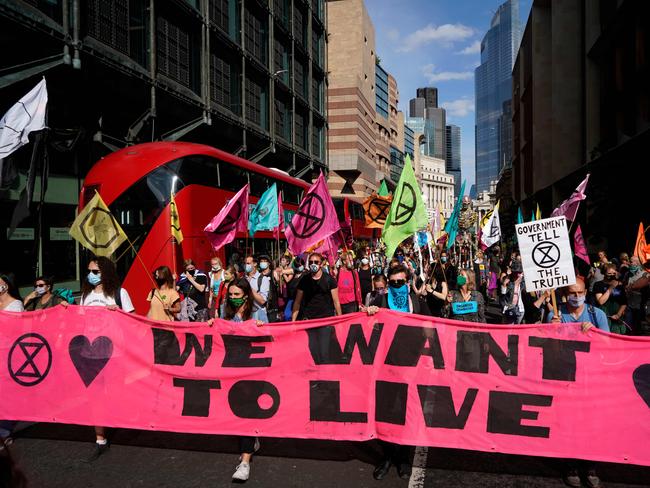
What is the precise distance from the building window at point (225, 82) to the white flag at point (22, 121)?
18744 mm

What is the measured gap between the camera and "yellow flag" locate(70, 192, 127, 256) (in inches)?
301

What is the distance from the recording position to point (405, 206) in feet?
27.2

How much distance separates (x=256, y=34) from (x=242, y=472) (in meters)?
31.9

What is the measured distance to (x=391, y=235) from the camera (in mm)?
8336

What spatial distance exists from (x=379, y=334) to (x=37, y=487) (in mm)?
3120

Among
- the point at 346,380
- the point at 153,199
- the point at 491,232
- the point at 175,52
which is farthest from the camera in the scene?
the point at 175,52

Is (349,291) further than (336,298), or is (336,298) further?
(349,291)

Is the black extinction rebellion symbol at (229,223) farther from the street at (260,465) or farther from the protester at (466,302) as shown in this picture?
the street at (260,465)

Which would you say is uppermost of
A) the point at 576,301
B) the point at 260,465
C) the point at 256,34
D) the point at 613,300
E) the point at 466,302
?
the point at 256,34

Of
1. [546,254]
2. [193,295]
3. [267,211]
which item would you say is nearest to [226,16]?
[267,211]

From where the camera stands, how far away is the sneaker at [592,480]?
4.17 m

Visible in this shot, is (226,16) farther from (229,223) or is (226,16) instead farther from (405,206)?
(405,206)

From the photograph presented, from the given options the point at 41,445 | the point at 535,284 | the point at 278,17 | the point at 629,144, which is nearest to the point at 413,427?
the point at 535,284

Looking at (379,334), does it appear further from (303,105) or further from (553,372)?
(303,105)
